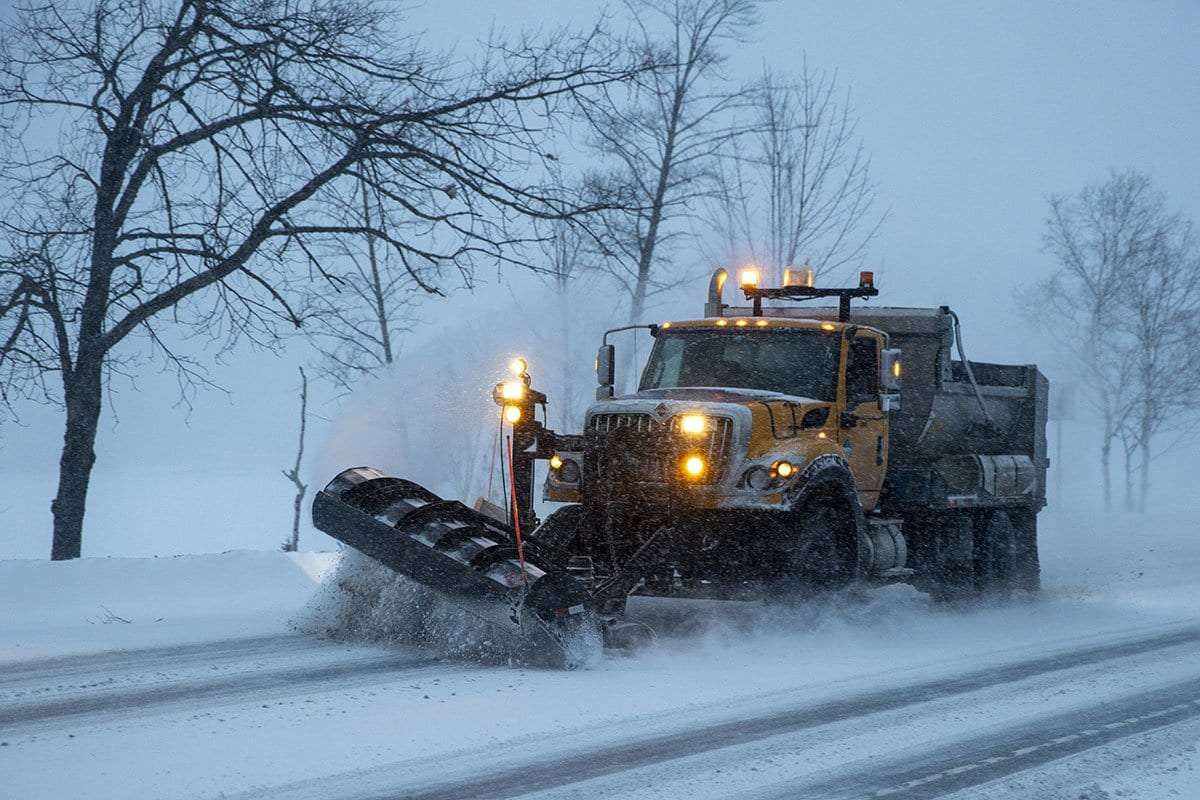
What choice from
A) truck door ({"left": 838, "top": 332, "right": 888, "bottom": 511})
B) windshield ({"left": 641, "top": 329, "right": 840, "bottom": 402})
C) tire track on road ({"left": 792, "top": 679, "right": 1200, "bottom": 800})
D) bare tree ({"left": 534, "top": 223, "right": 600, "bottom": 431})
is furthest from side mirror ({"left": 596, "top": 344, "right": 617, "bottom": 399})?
bare tree ({"left": 534, "top": 223, "right": 600, "bottom": 431})

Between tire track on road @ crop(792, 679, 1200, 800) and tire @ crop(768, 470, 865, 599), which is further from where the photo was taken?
tire @ crop(768, 470, 865, 599)

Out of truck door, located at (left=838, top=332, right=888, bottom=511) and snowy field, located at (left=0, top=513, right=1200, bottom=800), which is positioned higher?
truck door, located at (left=838, top=332, right=888, bottom=511)

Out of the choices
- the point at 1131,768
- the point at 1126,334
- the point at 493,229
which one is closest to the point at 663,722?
the point at 1131,768

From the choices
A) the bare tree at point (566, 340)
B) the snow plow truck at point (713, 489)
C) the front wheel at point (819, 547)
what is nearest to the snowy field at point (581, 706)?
the front wheel at point (819, 547)

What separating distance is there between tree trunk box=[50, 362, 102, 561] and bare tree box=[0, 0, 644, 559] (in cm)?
2

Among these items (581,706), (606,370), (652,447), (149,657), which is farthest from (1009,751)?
(606,370)

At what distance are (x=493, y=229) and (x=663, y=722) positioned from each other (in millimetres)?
6995

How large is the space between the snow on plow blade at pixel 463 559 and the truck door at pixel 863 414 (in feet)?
10.5

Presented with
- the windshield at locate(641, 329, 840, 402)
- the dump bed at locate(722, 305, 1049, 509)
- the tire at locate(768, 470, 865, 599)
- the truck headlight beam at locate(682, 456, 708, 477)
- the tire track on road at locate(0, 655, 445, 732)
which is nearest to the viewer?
the tire track on road at locate(0, 655, 445, 732)

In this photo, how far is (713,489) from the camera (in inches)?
368

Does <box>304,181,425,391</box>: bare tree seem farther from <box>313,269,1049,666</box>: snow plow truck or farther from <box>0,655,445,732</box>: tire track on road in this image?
<box>0,655,445,732</box>: tire track on road

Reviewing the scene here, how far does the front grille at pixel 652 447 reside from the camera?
938 cm

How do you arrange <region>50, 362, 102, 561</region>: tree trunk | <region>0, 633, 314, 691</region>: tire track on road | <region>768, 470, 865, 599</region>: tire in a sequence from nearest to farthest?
1. <region>0, 633, 314, 691</region>: tire track on road
2. <region>768, 470, 865, 599</region>: tire
3. <region>50, 362, 102, 561</region>: tree trunk

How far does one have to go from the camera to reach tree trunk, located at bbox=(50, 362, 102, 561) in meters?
13.1
